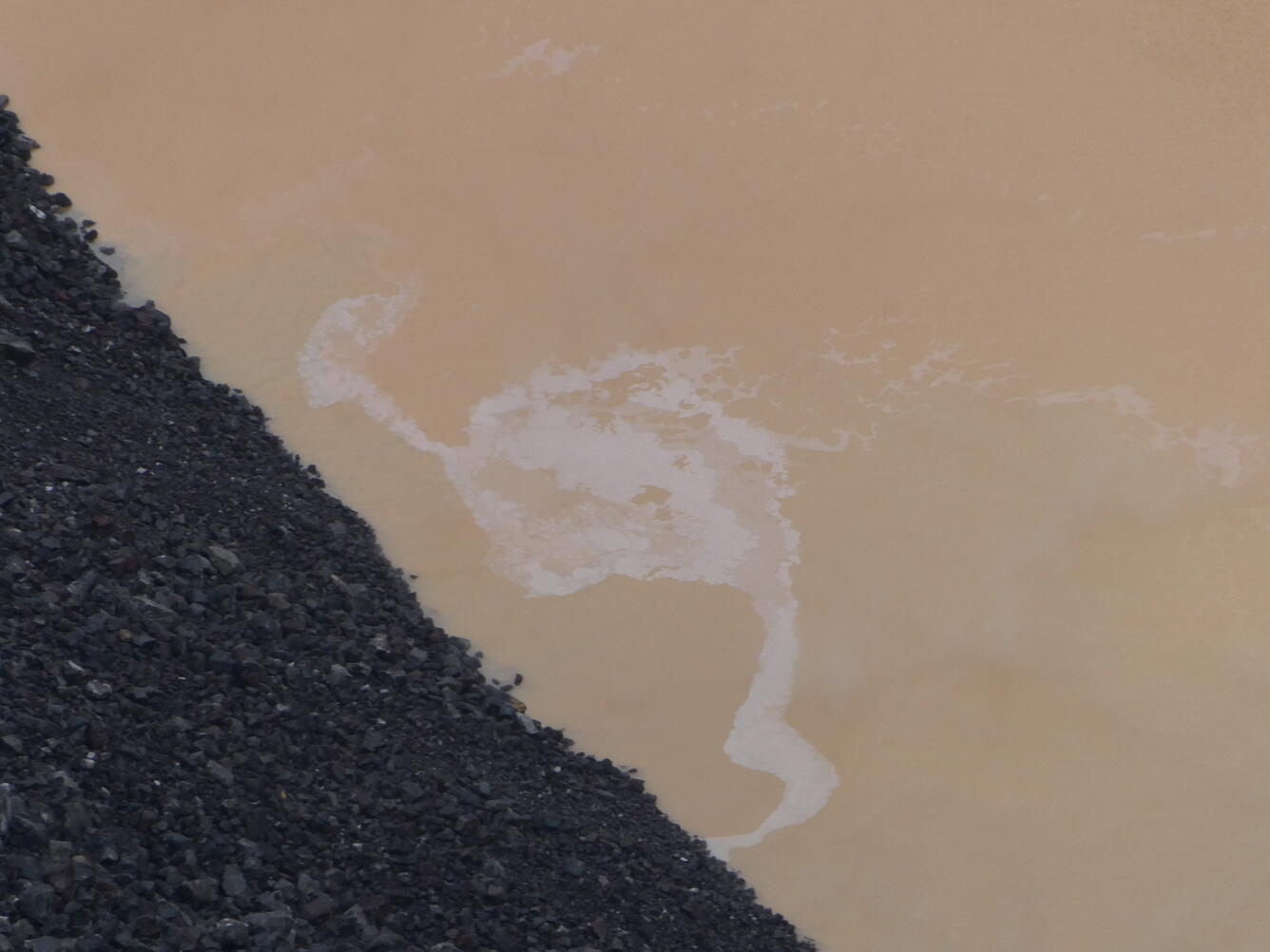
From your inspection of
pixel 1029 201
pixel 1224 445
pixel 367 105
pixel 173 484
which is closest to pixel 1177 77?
pixel 1029 201

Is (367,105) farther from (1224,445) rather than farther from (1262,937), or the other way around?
(1262,937)

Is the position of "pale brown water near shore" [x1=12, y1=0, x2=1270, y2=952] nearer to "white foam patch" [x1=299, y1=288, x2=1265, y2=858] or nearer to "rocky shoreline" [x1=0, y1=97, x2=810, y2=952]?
"white foam patch" [x1=299, y1=288, x2=1265, y2=858]

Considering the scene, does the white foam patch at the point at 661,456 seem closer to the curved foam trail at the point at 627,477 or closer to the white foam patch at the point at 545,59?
the curved foam trail at the point at 627,477

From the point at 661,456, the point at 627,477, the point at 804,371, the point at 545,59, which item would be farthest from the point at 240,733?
the point at 545,59

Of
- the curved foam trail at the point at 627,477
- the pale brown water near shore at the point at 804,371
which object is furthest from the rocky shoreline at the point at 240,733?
the curved foam trail at the point at 627,477

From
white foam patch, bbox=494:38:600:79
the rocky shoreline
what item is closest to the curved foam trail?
the rocky shoreline

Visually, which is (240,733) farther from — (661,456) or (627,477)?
(661,456)
